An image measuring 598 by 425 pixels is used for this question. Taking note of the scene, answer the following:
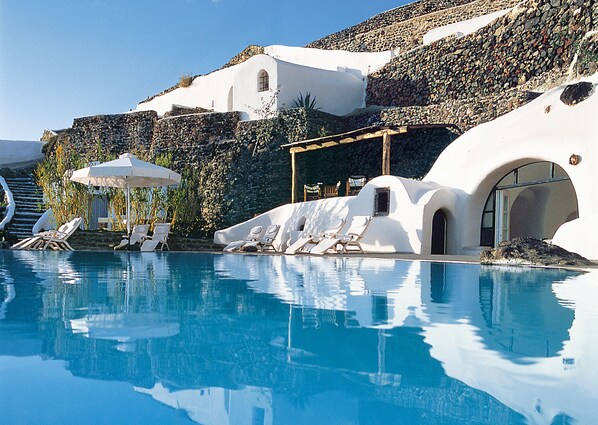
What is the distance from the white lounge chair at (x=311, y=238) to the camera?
14.7 metres

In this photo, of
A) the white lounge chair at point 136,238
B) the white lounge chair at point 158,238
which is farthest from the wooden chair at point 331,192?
the white lounge chair at point 136,238

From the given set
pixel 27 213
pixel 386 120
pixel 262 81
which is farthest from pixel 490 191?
pixel 27 213

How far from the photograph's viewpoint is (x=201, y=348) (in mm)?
3307

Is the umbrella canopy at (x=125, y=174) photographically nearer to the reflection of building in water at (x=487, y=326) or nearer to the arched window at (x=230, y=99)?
the reflection of building in water at (x=487, y=326)

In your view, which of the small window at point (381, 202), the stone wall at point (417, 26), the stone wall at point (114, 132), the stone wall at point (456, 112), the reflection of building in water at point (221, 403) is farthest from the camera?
the stone wall at point (417, 26)

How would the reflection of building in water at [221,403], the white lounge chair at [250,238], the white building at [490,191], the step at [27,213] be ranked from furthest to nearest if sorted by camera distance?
the step at [27,213] < the white lounge chair at [250,238] < the white building at [490,191] < the reflection of building in water at [221,403]

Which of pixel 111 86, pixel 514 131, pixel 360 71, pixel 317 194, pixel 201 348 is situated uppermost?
pixel 360 71

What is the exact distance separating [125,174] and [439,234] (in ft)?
29.5

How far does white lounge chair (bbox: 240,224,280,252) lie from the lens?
652 inches

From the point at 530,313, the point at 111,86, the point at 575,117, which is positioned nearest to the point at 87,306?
the point at 530,313

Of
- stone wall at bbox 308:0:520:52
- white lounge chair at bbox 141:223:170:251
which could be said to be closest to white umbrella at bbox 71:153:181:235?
white lounge chair at bbox 141:223:170:251

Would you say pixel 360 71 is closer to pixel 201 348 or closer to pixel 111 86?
pixel 111 86

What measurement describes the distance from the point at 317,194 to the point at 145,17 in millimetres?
9348

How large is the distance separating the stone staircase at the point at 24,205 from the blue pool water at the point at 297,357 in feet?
53.9
